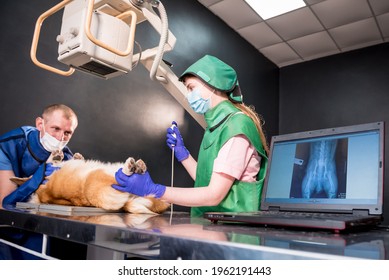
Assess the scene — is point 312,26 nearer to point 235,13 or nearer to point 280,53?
point 280,53

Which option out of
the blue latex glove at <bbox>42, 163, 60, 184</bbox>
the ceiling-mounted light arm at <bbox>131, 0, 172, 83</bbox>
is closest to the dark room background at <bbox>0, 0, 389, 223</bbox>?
the blue latex glove at <bbox>42, 163, 60, 184</bbox>

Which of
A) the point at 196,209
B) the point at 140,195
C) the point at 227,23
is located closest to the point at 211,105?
the point at 196,209

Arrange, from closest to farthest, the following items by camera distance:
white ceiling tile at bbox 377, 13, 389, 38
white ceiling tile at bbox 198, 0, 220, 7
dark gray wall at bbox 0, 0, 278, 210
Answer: dark gray wall at bbox 0, 0, 278, 210, white ceiling tile at bbox 198, 0, 220, 7, white ceiling tile at bbox 377, 13, 389, 38

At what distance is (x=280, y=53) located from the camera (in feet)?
15.9

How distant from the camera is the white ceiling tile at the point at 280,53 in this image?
466cm

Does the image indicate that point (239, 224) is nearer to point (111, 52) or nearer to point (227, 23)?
point (111, 52)

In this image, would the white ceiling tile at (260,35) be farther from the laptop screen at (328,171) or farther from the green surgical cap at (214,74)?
the laptop screen at (328,171)

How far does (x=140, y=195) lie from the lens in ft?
3.71

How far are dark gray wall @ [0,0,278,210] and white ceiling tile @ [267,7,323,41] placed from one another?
0.61 metres

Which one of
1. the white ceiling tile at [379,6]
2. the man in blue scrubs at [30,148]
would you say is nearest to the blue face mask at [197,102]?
the man in blue scrubs at [30,148]

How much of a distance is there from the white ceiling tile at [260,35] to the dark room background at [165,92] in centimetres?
10

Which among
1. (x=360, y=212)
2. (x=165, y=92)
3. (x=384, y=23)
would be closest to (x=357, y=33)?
(x=384, y=23)

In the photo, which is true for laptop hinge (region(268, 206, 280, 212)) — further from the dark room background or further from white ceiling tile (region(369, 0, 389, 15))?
white ceiling tile (region(369, 0, 389, 15))

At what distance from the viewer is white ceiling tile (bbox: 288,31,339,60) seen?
4352mm
